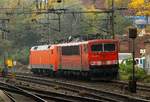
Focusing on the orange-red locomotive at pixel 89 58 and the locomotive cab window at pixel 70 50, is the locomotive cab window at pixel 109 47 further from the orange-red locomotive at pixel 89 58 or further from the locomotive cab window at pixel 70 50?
the locomotive cab window at pixel 70 50

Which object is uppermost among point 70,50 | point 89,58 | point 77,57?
point 70,50

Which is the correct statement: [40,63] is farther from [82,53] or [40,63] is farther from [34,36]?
[34,36]

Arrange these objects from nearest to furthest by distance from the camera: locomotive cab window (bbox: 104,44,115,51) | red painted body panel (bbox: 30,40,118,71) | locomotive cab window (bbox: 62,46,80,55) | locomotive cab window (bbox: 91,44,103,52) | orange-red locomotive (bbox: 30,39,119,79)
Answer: orange-red locomotive (bbox: 30,39,119,79) < red painted body panel (bbox: 30,40,118,71) < locomotive cab window (bbox: 91,44,103,52) < locomotive cab window (bbox: 104,44,115,51) < locomotive cab window (bbox: 62,46,80,55)

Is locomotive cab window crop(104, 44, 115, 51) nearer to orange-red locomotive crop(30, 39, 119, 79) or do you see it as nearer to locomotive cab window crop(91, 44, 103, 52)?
orange-red locomotive crop(30, 39, 119, 79)

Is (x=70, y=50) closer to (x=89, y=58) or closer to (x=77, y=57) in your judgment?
(x=77, y=57)

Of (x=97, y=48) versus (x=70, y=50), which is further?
(x=70, y=50)

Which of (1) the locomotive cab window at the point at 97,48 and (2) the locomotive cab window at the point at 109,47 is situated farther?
(2) the locomotive cab window at the point at 109,47

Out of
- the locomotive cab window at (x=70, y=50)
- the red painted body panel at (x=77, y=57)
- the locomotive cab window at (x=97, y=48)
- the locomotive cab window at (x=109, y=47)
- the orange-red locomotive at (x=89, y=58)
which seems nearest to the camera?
the orange-red locomotive at (x=89, y=58)

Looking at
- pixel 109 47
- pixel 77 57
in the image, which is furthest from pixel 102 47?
pixel 77 57

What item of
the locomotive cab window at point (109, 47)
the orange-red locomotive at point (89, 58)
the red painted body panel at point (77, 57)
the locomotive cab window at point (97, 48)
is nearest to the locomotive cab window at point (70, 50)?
the orange-red locomotive at point (89, 58)

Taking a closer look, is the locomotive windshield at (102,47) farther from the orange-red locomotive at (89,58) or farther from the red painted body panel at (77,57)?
the red painted body panel at (77,57)

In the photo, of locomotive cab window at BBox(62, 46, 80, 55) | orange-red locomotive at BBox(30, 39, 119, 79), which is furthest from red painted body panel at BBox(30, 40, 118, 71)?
locomotive cab window at BBox(62, 46, 80, 55)

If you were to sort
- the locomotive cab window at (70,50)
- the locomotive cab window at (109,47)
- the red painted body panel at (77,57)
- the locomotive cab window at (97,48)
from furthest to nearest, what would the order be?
the locomotive cab window at (70,50), the locomotive cab window at (109,47), the locomotive cab window at (97,48), the red painted body panel at (77,57)

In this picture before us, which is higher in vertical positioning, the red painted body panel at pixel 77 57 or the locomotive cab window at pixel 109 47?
the locomotive cab window at pixel 109 47
